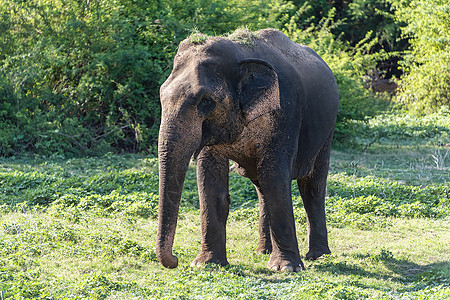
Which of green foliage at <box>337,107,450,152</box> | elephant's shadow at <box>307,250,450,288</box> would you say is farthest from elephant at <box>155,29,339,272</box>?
green foliage at <box>337,107,450,152</box>

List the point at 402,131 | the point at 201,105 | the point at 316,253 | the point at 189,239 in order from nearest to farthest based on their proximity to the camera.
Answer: the point at 201,105 → the point at 316,253 → the point at 189,239 → the point at 402,131

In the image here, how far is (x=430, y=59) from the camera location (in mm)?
21484

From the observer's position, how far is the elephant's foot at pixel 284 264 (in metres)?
6.72

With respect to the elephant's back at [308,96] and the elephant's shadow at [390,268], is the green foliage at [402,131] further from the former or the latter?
the elephant's shadow at [390,268]

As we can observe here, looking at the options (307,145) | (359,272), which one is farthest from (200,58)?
(359,272)

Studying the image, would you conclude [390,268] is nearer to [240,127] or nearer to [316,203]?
[316,203]

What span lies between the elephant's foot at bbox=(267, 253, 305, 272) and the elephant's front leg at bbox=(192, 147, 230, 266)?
0.53m

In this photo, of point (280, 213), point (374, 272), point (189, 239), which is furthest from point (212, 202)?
point (374, 272)

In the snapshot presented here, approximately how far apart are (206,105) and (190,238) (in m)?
2.70

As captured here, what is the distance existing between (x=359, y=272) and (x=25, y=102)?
32.2ft

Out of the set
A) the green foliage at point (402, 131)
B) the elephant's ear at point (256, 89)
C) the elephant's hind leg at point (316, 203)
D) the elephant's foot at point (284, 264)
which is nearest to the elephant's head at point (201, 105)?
the elephant's ear at point (256, 89)

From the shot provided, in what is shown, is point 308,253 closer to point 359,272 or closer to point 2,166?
point 359,272

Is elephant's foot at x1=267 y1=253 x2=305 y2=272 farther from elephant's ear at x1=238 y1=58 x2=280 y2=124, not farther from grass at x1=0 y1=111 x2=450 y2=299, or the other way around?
elephant's ear at x1=238 y1=58 x2=280 y2=124

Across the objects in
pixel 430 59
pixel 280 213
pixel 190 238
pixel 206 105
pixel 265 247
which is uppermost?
pixel 206 105
